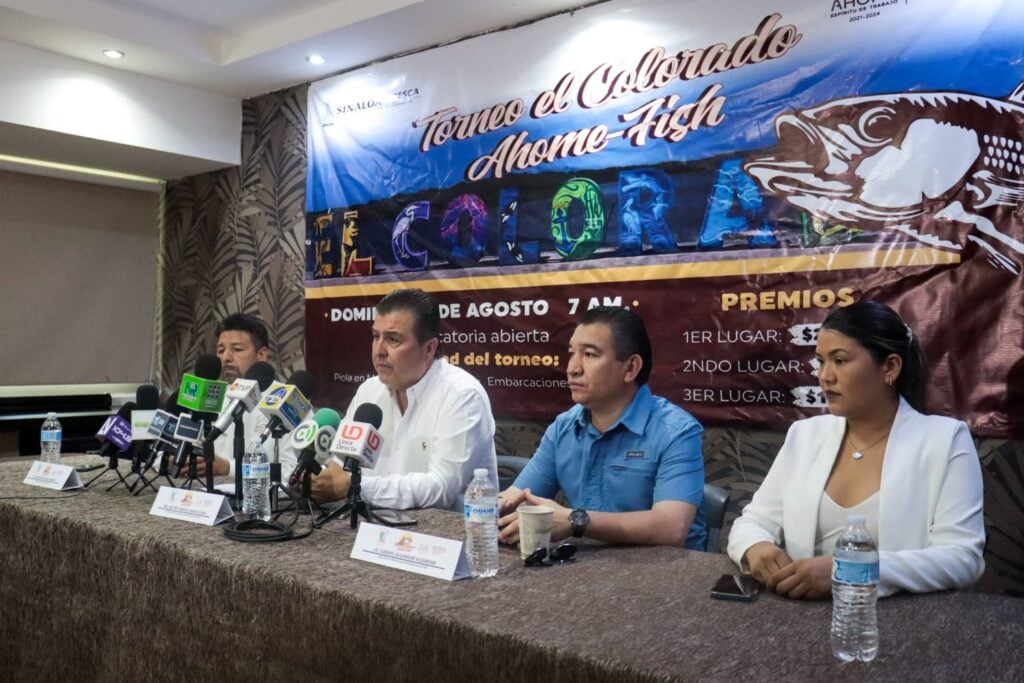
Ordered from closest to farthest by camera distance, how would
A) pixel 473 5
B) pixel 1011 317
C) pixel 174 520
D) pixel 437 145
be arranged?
pixel 174 520
pixel 1011 317
pixel 473 5
pixel 437 145

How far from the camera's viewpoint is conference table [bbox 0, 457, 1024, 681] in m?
1.10

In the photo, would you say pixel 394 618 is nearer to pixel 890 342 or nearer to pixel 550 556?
pixel 550 556

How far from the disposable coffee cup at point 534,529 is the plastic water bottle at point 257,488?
0.68 metres

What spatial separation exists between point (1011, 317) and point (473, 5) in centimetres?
223

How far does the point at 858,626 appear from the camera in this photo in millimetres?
1126

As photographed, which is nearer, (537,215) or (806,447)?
(806,447)

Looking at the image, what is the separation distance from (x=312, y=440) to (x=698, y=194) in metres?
1.71

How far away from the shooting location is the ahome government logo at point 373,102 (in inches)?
151

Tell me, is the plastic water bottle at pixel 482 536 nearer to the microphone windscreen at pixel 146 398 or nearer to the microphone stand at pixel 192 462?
the microphone stand at pixel 192 462

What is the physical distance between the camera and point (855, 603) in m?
1.14

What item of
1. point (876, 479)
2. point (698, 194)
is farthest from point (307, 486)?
point (698, 194)

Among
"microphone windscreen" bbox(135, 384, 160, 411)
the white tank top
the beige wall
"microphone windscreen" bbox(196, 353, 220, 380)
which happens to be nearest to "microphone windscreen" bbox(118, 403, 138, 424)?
"microphone windscreen" bbox(135, 384, 160, 411)

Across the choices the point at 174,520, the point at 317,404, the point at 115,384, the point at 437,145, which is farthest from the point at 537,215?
the point at 115,384

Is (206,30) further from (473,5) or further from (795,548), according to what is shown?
(795,548)
